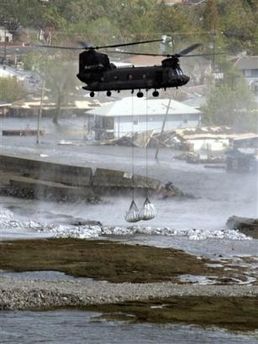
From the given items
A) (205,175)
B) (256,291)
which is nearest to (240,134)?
(205,175)

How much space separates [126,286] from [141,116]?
49.2 meters

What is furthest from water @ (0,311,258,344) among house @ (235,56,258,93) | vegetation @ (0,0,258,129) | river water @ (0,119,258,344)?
house @ (235,56,258,93)

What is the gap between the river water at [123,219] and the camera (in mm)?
35062

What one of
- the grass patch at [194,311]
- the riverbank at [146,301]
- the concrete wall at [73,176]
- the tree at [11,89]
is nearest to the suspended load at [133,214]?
the riverbank at [146,301]

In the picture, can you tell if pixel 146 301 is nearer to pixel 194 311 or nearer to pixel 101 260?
pixel 194 311

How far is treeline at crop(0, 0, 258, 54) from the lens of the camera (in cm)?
9506

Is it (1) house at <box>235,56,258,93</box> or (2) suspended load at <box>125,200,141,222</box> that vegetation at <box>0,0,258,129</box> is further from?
(2) suspended load at <box>125,200,141,222</box>

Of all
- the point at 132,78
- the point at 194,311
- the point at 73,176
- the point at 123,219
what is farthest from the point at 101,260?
the point at 73,176

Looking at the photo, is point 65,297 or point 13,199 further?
point 13,199

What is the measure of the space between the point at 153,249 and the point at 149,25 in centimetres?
4840

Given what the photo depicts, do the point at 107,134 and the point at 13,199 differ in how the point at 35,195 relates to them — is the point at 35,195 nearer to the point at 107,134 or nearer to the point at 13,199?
the point at 13,199

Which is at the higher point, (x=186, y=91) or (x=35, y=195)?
(x=186, y=91)

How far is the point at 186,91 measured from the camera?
9069cm

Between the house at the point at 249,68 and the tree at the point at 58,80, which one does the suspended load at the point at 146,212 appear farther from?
the house at the point at 249,68
